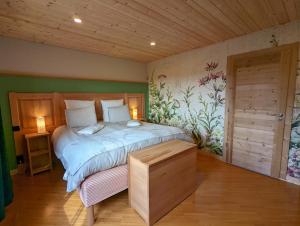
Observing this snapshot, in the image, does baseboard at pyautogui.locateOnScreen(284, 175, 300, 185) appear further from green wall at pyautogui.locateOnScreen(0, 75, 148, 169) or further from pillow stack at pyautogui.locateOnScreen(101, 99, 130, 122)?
green wall at pyautogui.locateOnScreen(0, 75, 148, 169)

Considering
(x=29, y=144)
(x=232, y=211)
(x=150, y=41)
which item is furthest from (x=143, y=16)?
(x=29, y=144)

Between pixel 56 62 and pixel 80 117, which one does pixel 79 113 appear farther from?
pixel 56 62

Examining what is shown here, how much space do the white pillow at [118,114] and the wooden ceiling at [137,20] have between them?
49.4 inches

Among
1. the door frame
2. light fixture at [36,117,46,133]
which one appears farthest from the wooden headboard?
the door frame

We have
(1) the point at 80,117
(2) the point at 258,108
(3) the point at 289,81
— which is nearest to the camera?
(3) the point at 289,81

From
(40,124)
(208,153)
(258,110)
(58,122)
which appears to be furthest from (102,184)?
(258,110)

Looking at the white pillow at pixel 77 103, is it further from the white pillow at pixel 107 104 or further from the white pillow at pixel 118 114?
the white pillow at pixel 118 114

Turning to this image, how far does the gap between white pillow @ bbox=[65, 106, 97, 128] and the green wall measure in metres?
0.56

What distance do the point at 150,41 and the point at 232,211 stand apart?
2.72 m

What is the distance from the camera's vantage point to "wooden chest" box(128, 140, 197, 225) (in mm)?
1466

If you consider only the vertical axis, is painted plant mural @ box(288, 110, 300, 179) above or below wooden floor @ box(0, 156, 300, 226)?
above

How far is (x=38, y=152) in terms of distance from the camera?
2502mm

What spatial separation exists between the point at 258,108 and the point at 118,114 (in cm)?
250

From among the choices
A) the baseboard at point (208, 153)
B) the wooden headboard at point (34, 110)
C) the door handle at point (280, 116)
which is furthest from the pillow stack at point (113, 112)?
the door handle at point (280, 116)
